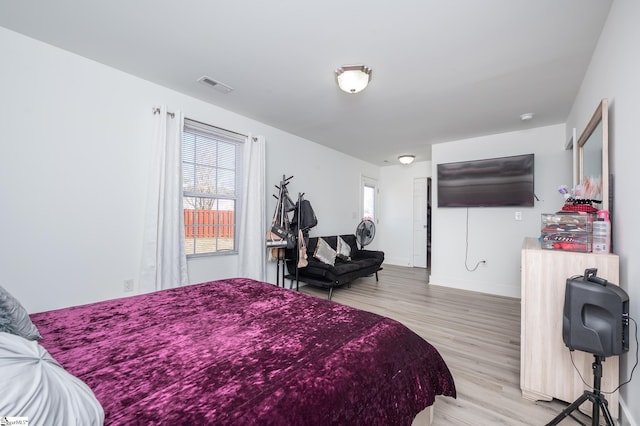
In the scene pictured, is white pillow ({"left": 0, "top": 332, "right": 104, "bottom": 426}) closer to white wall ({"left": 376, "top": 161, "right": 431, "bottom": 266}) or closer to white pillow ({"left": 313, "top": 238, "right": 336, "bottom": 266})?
white pillow ({"left": 313, "top": 238, "right": 336, "bottom": 266})

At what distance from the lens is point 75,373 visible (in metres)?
0.94

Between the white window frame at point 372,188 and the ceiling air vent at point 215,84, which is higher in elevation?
the ceiling air vent at point 215,84

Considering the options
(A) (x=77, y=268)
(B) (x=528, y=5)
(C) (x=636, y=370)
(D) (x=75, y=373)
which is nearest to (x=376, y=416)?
(D) (x=75, y=373)

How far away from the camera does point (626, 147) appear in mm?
1522

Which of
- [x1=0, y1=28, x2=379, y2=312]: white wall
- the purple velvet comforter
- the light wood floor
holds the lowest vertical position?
the light wood floor

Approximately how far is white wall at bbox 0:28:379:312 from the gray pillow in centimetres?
157

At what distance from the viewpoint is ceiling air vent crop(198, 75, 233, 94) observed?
107 inches

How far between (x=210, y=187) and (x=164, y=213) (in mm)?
748

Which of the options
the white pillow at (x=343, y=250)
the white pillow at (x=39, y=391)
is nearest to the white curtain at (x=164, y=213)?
the white pillow at (x=39, y=391)

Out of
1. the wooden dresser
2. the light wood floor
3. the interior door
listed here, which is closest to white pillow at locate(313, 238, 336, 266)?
the light wood floor

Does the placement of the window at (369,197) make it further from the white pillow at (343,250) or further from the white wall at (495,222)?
the white wall at (495,222)

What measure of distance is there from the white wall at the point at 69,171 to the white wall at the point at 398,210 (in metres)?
4.93

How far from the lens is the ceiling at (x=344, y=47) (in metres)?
1.79

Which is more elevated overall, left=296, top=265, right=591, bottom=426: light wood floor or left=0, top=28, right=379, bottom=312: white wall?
left=0, top=28, right=379, bottom=312: white wall
